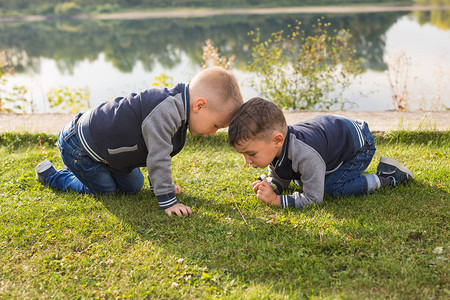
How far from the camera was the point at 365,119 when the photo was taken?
5281 millimetres

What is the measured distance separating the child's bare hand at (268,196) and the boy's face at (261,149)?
9.7 inches

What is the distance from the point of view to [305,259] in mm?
2619

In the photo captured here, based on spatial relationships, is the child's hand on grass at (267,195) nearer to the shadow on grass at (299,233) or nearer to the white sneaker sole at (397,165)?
the shadow on grass at (299,233)

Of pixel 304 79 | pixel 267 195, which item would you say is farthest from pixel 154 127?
pixel 304 79

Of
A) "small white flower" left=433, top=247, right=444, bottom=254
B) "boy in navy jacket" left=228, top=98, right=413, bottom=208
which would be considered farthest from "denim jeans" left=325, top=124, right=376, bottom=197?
"small white flower" left=433, top=247, right=444, bottom=254

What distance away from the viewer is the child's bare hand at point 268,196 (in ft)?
10.8

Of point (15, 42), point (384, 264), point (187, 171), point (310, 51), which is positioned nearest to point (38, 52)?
point (15, 42)

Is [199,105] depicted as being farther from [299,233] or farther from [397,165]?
[397,165]

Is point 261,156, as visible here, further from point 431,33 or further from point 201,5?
point 201,5

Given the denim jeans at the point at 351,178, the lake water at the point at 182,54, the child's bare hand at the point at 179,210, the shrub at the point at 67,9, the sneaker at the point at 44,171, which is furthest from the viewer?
the shrub at the point at 67,9

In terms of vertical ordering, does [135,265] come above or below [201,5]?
below

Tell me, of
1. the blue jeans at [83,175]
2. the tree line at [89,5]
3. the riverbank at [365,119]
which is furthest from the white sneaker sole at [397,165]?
the tree line at [89,5]

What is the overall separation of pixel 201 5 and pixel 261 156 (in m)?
26.3

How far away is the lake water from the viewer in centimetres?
840
